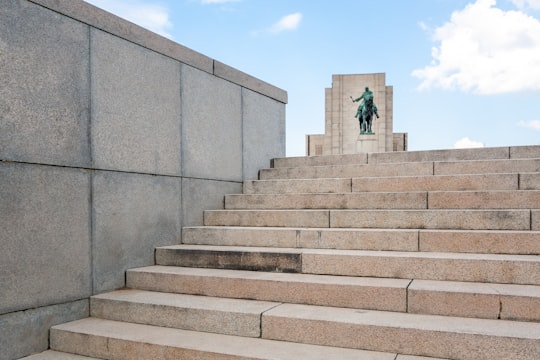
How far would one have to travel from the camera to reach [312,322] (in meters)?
4.00

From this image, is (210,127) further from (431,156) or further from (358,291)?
(358,291)

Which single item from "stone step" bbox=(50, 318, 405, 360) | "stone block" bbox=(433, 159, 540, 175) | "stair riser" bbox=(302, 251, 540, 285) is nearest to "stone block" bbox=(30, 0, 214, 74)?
"stone step" bbox=(50, 318, 405, 360)

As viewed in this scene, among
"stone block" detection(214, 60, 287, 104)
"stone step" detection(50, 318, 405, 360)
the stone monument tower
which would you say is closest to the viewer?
"stone step" detection(50, 318, 405, 360)

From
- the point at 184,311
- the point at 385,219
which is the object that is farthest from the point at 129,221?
the point at 385,219

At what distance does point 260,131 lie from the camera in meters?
8.56

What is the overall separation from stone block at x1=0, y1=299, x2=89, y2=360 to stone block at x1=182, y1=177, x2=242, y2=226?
7.18 feet

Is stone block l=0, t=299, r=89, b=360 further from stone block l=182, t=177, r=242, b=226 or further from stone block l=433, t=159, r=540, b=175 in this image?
stone block l=433, t=159, r=540, b=175

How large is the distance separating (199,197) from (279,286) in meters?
2.64

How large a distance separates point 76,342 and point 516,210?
4994mm

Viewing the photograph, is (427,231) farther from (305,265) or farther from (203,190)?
(203,190)

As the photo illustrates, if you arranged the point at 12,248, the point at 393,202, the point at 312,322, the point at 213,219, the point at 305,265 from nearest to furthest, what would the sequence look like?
the point at 312,322
the point at 12,248
the point at 305,265
the point at 393,202
the point at 213,219

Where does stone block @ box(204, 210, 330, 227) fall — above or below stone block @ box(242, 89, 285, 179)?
below

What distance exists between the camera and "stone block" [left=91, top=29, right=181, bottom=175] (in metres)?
5.28

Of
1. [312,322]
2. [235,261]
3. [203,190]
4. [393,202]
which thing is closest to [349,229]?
[393,202]
